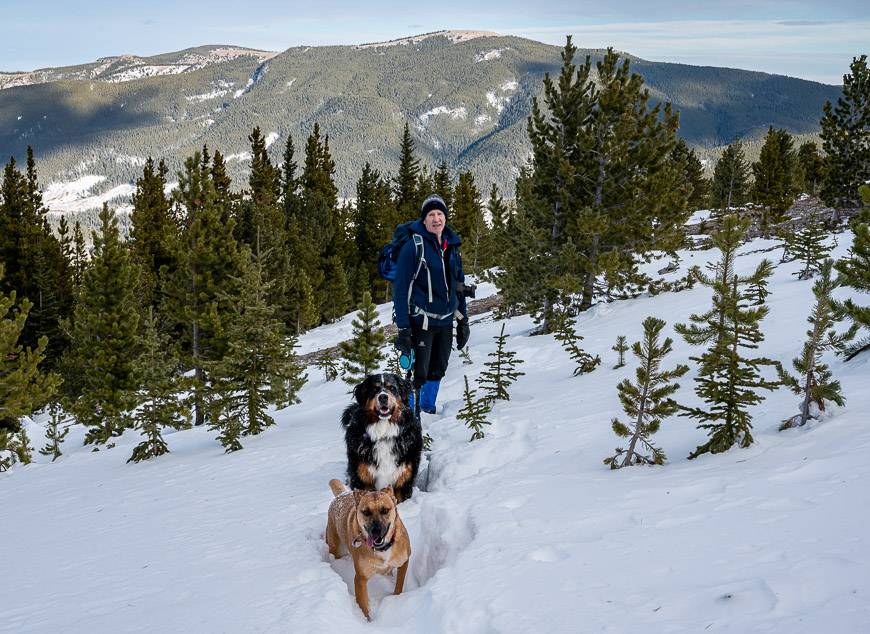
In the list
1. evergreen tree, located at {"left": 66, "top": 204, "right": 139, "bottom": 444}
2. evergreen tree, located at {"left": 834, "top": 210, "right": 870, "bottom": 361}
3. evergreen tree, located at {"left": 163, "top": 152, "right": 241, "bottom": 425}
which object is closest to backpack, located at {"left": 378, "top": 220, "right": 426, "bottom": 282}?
evergreen tree, located at {"left": 834, "top": 210, "right": 870, "bottom": 361}

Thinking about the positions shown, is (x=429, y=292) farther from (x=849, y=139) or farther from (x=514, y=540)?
(x=849, y=139)

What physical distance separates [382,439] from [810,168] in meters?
68.8

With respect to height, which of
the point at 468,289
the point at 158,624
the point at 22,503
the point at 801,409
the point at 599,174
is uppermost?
the point at 599,174

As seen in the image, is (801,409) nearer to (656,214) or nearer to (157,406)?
(157,406)

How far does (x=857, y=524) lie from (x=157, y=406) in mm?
11680

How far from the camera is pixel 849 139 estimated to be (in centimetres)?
3266

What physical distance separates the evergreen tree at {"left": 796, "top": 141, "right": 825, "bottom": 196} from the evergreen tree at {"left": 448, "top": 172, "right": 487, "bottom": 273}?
32107 millimetres

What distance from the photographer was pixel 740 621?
8.63 ft

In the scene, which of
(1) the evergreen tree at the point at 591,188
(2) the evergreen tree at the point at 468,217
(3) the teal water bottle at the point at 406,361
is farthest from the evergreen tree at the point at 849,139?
(3) the teal water bottle at the point at 406,361

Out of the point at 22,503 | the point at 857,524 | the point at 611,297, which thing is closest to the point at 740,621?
the point at 857,524

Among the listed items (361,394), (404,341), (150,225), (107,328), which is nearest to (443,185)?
(150,225)

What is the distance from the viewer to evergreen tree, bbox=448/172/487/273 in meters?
49.5

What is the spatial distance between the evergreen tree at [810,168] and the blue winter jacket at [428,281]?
60.9 metres

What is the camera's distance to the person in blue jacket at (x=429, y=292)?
23.1ft
